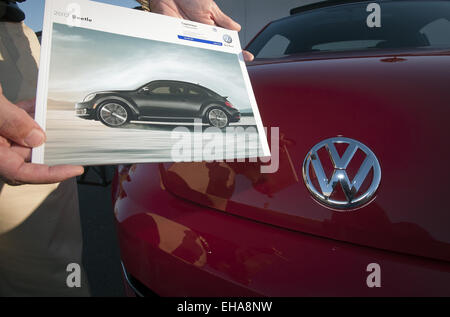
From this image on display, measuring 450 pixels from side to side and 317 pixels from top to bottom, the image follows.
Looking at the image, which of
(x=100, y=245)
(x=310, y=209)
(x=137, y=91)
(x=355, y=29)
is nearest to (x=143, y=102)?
(x=137, y=91)

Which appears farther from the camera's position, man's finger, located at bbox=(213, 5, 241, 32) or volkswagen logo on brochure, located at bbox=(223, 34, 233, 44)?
man's finger, located at bbox=(213, 5, 241, 32)

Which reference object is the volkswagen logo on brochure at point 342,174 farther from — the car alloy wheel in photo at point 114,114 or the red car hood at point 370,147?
the car alloy wheel in photo at point 114,114

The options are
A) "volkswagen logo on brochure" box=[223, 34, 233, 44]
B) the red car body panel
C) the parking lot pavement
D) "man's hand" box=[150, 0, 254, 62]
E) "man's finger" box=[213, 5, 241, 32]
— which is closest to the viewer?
the red car body panel

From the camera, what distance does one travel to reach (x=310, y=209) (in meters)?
0.62

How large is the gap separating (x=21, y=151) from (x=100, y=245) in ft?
4.78

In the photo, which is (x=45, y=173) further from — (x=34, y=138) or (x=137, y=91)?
(x=137, y=91)

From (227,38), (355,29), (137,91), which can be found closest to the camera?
(137,91)

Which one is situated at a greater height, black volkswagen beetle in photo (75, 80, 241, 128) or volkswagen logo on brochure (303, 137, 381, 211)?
black volkswagen beetle in photo (75, 80, 241, 128)

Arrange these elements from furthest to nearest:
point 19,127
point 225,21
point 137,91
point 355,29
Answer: point 355,29 < point 225,21 < point 137,91 < point 19,127

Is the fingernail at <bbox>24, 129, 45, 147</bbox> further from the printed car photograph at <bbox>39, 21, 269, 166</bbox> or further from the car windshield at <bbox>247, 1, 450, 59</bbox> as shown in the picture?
the car windshield at <bbox>247, 1, 450, 59</bbox>

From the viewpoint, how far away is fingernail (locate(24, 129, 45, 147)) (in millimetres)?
551

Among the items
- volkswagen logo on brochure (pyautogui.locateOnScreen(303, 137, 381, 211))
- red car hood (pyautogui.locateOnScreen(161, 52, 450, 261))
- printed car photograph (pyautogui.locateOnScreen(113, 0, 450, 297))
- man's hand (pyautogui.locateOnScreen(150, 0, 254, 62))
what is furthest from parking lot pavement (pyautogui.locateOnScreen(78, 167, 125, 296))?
man's hand (pyautogui.locateOnScreen(150, 0, 254, 62))

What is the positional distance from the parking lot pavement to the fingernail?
118cm

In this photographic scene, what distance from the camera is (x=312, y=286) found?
1.79 ft
